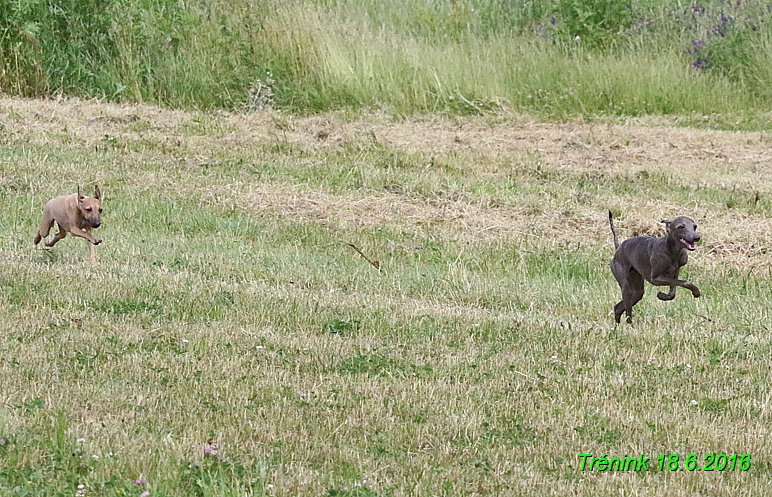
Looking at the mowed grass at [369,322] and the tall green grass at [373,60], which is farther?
the tall green grass at [373,60]

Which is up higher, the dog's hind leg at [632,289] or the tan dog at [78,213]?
the tan dog at [78,213]

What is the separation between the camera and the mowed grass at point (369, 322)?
466 centimetres

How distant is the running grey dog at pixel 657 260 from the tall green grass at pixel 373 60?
10115 mm

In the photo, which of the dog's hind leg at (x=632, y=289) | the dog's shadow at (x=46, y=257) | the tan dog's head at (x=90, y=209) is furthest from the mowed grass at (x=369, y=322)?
the tan dog's head at (x=90, y=209)

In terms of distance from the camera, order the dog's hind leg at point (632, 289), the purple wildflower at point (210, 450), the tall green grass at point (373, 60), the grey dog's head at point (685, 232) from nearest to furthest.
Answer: the purple wildflower at point (210, 450) → the grey dog's head at point (685, 232) → the dog's hind leg at point (632, 289) → the tall green grass at point (373, 60)

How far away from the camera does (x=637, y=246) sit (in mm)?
6898

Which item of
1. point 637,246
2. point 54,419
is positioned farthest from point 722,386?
point 54,419

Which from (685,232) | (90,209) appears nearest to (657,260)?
(685,232)

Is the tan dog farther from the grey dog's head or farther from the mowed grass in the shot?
the grey dog's head

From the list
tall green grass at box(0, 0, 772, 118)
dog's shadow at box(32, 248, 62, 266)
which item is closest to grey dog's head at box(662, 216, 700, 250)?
dog's shadow at box(32, 248, 62, 266)

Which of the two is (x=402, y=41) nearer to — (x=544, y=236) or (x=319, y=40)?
(x=319, y=40)

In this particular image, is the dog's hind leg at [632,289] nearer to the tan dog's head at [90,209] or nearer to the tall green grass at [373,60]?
the tan dog's head at [90,209]

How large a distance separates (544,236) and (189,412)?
225 inches

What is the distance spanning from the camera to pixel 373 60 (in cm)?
1811
